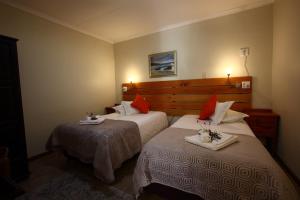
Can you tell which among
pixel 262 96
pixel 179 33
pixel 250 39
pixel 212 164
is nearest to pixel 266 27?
pixel 250 39

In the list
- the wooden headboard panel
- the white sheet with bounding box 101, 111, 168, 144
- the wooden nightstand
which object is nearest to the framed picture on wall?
the wooden headboard panel

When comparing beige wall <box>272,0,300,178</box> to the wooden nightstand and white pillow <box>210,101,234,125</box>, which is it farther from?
white pillow <box>210,101,234,125</box>

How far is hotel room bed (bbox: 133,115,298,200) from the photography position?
1.13m

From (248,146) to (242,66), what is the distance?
2.00 meters

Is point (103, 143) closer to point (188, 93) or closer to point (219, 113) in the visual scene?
point (219, 113)

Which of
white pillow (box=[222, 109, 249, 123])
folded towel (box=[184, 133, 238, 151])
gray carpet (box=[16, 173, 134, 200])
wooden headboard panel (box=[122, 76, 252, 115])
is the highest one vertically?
wooden headboard panel (box=[122, 76, 252, 115])

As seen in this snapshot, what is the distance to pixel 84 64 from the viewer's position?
3.66m

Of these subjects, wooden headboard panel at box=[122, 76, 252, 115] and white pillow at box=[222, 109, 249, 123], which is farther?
wooden headboard panel at box=[122, 76, 252, 115]

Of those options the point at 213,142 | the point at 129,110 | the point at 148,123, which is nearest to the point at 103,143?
the point at 148,123

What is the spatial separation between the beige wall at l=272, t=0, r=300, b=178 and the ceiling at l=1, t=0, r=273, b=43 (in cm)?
72

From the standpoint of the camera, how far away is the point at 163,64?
371cm

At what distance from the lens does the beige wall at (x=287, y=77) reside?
1.87m

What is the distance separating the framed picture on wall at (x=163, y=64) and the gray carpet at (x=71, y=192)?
2.68 m

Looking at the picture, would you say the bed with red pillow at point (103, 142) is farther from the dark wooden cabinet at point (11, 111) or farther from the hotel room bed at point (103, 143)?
the dark wooden cabinet at point (11, 111)
